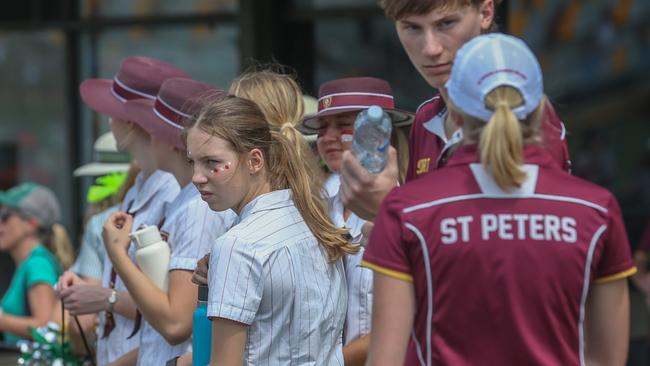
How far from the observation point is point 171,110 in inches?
147

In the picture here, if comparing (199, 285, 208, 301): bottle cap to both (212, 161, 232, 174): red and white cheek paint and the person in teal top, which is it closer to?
(212, 161, 232, 174): red and white cheek paint

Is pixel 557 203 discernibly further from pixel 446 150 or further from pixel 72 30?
pixel 72 30

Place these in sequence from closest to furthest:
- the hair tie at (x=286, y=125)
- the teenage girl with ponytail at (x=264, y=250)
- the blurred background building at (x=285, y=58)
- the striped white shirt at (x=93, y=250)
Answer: the teenage girl with ponytail at (x=264, y=250) → the hair tie at (x=286, y=125) → the striped white shirt at (x=93, y=250) → the blurred background building at (x=285, y=58)

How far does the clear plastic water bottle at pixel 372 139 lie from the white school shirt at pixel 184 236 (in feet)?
3.91

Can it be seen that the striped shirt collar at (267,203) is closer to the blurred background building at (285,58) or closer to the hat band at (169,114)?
the hat band at (169,114)

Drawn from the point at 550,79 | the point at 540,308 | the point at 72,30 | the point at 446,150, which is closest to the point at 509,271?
the point at 540,308

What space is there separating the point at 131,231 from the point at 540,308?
1888mm

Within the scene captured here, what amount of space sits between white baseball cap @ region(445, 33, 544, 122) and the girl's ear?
905 mm

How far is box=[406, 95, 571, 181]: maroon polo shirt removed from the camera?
254 centimetres

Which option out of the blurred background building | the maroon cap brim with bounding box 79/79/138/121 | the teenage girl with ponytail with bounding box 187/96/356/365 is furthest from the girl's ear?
Result: the blurred background building

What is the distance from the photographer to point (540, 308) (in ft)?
7.33

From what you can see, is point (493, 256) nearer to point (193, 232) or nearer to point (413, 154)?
point (413, 154)

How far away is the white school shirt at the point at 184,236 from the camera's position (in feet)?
11.5

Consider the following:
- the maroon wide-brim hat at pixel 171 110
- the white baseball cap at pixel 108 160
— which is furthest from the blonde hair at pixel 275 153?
the white baseball cap at pixel 108 160
